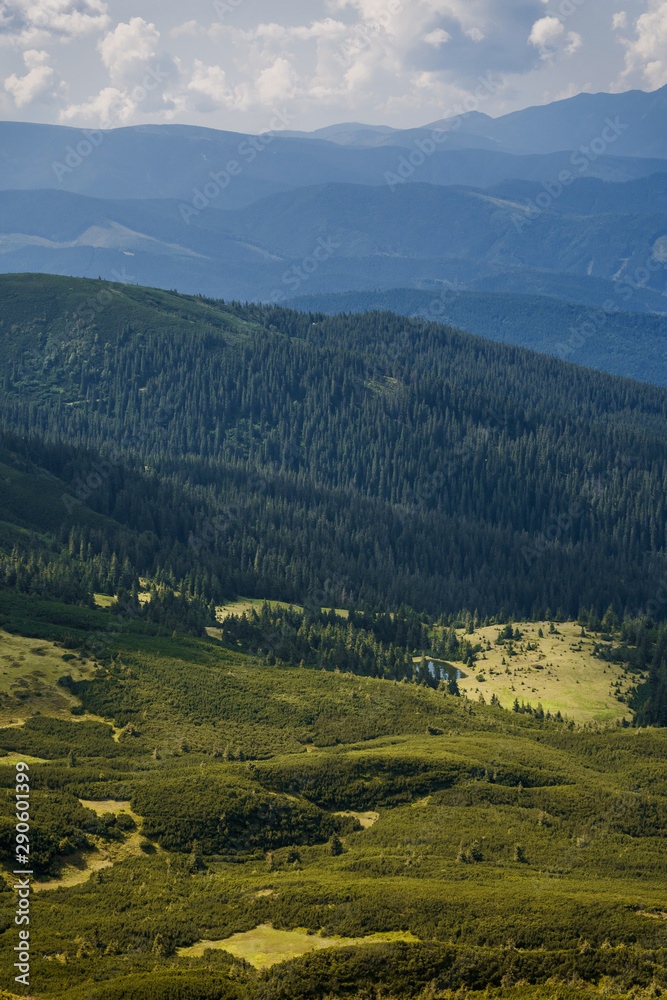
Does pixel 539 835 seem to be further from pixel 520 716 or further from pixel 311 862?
pixel 520 716

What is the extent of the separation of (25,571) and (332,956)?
12859 cm

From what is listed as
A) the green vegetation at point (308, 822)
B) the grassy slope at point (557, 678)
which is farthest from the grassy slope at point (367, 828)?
the grassy slope at point (557, 678)

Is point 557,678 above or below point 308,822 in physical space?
below

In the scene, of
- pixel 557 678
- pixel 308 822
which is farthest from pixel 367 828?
pixel 557 678

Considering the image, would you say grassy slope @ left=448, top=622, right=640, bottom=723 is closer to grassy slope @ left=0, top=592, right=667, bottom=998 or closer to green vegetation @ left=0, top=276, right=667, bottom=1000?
green vegetation @ left=0, top=276, right=667, bottom=1000

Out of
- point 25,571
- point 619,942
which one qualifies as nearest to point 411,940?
point 619,942

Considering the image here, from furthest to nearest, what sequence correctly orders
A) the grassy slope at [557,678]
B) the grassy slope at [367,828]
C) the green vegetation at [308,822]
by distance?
the grassy slope at [557,678]
the grassy slope at [367,828]
the green vegetation at [308,822]

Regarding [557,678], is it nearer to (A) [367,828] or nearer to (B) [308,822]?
(A) [367,828]

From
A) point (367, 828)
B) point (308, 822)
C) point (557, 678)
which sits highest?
point (308, 822)

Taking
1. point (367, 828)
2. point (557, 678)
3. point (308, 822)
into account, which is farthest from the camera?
point (557, 678)

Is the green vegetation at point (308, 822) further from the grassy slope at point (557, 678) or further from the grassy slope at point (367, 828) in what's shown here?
the grassy slope at point (557, 678)

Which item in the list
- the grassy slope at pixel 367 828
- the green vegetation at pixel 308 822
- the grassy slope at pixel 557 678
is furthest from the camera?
the grassy slope at pixel 557 678

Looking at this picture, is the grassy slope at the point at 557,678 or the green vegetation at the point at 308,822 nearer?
the green vegetation at the point at 308,822

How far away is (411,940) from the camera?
6019 cm
